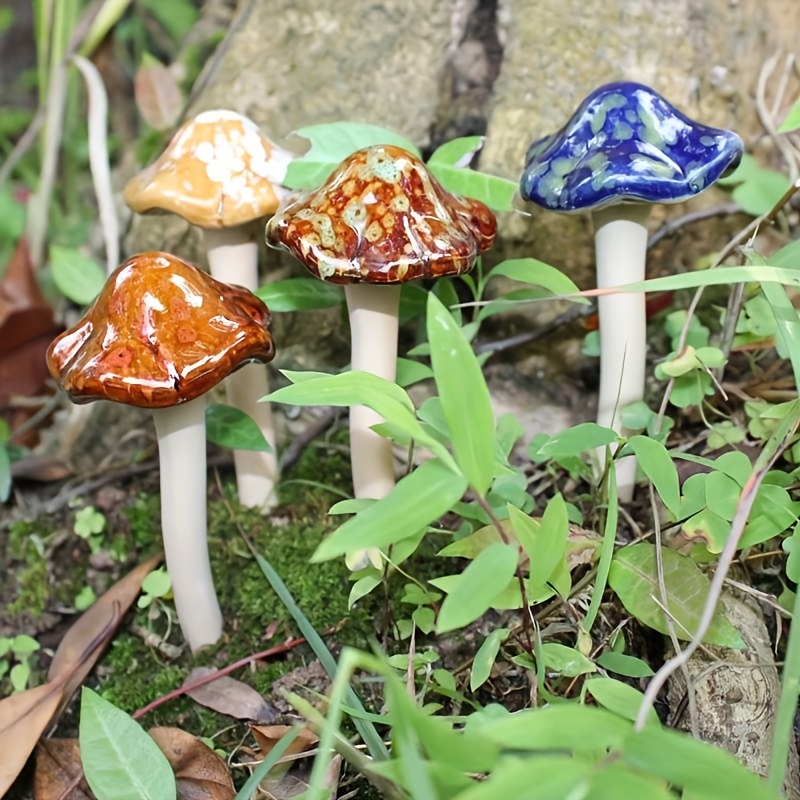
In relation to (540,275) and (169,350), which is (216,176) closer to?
(169,350)

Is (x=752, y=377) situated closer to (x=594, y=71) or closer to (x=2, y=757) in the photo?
(x=594, y=71)

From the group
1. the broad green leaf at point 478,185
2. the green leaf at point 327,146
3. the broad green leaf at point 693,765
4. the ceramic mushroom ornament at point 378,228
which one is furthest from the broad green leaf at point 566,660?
the green leaf at point 327,146

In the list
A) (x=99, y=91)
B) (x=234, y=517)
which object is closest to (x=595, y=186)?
(x=234, y=517)

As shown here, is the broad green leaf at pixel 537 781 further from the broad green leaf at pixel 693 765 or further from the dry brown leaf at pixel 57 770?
the dry brown leaf at pixel 57 770

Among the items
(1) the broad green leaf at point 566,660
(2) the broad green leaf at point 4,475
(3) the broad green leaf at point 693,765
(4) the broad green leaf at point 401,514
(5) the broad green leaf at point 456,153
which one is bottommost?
(2) the broad green leaf at point 4,475

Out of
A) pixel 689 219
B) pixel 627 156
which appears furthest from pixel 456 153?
pixel 689 219

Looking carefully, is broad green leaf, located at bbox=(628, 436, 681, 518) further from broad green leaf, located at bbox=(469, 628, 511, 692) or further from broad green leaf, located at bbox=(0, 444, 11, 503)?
broad green leaf, located at bbox=(0, 444, 11, 503)
